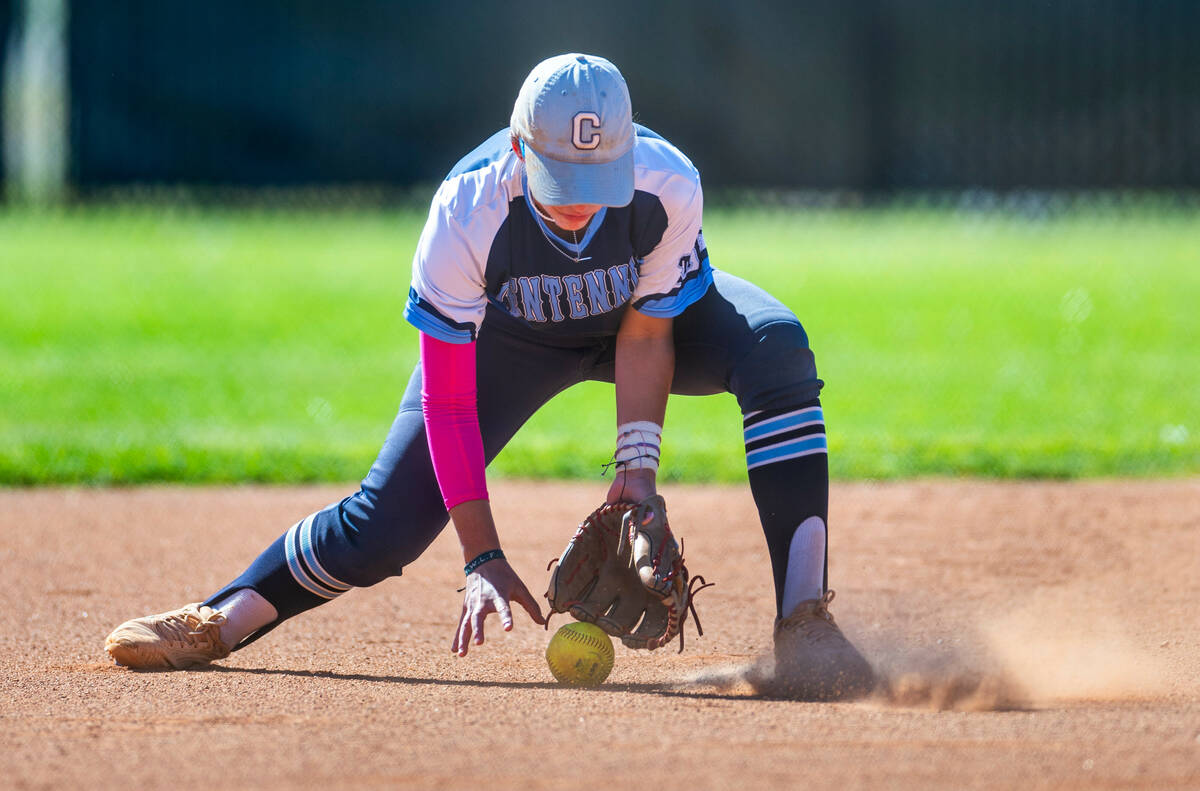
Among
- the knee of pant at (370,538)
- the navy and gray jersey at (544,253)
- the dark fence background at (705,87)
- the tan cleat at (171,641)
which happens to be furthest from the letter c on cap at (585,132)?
the dark fence background at (705,87)

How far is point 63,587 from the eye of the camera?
4.68 m

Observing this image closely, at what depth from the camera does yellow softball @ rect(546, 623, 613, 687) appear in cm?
351

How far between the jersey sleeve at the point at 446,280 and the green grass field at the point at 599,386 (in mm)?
3130

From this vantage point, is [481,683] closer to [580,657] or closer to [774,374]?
[580,657]

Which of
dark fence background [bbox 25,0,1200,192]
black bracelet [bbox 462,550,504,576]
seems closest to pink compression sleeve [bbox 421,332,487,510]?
black bracelet [bbox 462,550,504,576]

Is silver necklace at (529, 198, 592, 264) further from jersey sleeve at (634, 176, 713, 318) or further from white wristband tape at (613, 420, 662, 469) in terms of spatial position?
white wristband tape at (613, 420, 662, 469)

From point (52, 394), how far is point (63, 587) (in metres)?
3.99

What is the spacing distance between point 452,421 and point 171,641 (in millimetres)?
931

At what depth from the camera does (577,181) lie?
3.09 metres

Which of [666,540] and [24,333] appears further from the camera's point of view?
[24,333]

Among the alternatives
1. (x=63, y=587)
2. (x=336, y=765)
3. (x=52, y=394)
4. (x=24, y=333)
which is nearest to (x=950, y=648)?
(x=336, y=765)

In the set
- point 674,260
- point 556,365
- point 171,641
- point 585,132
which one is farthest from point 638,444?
point 171,641

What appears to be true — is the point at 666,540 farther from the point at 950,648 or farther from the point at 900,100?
the point at 900,100

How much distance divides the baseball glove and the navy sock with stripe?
21 centimetres
